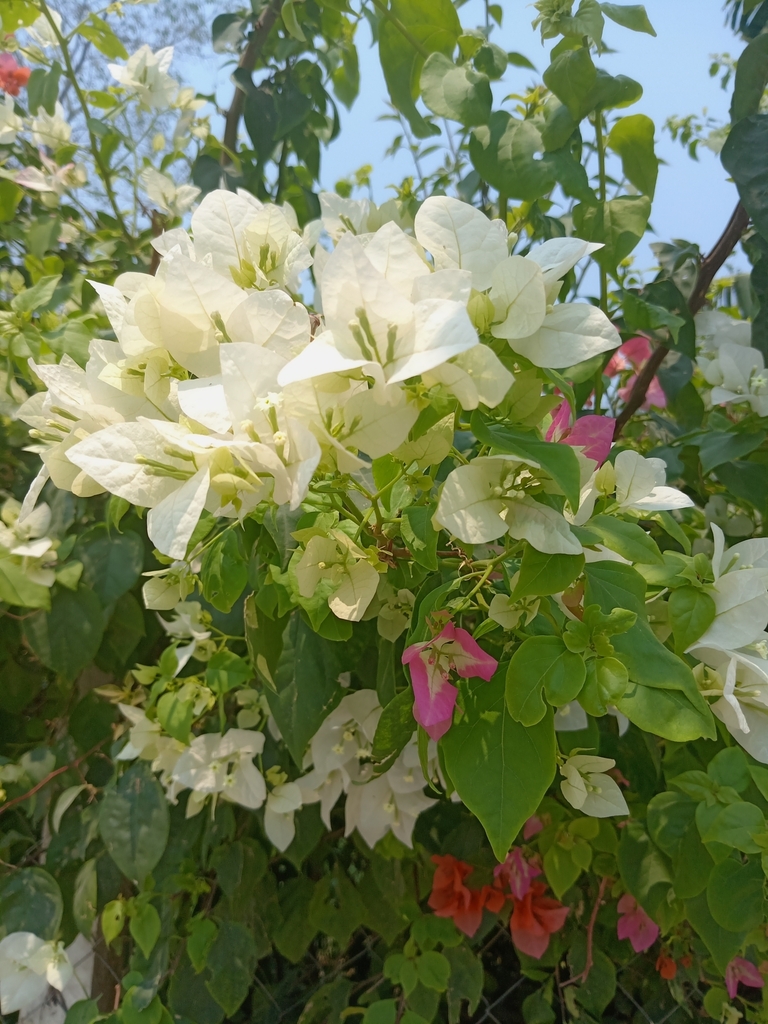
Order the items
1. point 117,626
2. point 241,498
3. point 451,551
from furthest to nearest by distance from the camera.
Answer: point 117,626, point 451,551, point 241,498

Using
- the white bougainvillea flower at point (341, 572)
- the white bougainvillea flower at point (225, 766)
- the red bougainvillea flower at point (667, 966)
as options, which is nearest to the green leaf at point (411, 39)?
the white bougainvillea flower at point (341, 572)

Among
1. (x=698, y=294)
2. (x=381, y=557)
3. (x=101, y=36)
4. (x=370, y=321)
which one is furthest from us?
(x=101, y=36)

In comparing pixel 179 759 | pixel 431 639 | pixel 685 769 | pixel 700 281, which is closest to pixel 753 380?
pixel 700 281

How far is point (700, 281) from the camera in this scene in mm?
770

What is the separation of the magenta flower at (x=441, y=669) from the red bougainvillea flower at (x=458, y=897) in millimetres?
440

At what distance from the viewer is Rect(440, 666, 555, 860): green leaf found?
0.29 meters

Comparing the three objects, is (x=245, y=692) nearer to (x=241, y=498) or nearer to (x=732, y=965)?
(x=241, y=498)

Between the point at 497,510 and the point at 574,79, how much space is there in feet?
1.20

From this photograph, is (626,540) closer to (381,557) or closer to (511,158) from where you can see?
(381,557)

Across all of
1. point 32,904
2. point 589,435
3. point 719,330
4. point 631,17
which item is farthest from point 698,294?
point 32,904

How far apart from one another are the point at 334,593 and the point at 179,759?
35 centimetres

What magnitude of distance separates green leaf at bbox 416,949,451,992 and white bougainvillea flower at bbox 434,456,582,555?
22.3 inches

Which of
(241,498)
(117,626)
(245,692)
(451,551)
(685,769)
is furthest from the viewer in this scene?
(117,626)

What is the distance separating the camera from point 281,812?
608mm
